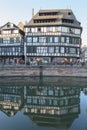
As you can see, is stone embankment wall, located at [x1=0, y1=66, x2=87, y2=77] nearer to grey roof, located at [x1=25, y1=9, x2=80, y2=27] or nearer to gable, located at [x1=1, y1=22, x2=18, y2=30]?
grey roof, located at [x1=25, y1=9, x2=80, y2=27]

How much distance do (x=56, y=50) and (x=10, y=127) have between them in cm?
4586

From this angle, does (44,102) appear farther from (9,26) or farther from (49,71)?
(9,26)

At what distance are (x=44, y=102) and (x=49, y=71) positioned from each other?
25.0m

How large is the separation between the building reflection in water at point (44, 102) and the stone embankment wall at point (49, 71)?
905 cm

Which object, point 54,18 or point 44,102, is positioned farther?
point 54,18

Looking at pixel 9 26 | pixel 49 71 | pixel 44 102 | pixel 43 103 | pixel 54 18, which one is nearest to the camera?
pixel 43 103

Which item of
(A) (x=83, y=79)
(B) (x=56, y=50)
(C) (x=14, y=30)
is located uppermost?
(C) (x=14, y=30)

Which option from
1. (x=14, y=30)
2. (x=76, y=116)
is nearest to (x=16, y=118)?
(x=76, y=116)

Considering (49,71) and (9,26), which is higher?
(9,26)

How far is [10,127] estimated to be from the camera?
23.6 meters

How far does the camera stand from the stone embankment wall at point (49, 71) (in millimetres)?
60750

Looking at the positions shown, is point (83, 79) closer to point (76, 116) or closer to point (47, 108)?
point (47, 108)

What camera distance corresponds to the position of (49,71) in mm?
62125

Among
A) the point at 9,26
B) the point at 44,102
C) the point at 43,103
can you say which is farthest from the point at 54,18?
the point at 43,103
